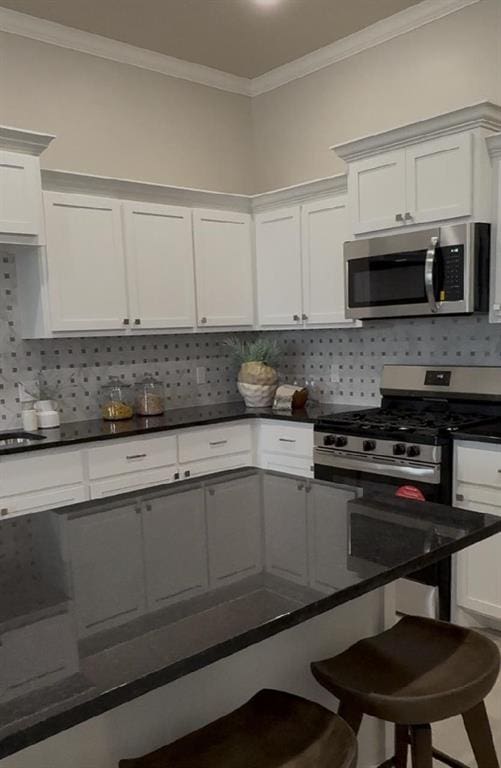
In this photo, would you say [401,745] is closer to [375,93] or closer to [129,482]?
[129,482]

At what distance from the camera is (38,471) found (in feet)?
9.92

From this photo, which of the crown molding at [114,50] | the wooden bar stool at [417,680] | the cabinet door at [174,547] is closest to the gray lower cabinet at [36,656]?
the cabinet door at [174,547]

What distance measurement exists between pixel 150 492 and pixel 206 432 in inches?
72.9

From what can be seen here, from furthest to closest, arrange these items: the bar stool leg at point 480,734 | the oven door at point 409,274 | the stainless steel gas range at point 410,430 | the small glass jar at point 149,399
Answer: the small glass jar at point 149,399 < the oven door at point 409,274 < the stainless steel gas range at point 410,430 < the bar stool leg at point 480,734

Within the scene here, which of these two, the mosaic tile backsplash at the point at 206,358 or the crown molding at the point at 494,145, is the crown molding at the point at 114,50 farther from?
the crown molding at the point at 494,145

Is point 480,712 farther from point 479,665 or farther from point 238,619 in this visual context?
point 238,619

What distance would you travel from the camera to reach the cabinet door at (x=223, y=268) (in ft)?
13.1

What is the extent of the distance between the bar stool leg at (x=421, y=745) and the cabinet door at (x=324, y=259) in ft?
8.65

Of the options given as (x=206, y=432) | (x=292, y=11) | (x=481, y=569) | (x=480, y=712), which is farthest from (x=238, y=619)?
(x=292, y=11)

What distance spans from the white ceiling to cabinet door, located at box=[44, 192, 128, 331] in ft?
3.19

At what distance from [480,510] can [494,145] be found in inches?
64.4

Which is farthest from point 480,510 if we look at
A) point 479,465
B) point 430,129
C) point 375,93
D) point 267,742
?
point 375,93

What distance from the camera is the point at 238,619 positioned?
3.48 ft

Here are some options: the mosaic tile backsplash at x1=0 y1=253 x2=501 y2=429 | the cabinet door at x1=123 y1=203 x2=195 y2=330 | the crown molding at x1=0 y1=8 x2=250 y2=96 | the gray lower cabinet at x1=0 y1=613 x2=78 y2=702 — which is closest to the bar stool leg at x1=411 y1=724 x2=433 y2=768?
the gray lower cabinet at x1=0 y1=613 x2=78 y2=702
